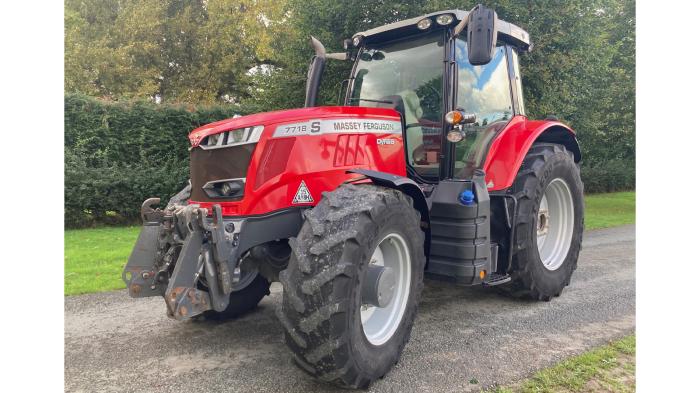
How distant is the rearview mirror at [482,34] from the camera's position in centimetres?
326

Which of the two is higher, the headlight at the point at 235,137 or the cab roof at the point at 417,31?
the cab roof at the point at 417,31

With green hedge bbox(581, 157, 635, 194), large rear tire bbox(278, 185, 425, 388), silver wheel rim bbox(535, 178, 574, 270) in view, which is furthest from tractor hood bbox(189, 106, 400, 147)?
green hedge bbox(581, 157, 635, 194)

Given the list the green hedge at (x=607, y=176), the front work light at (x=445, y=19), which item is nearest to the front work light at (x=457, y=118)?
the front work light at (x=445, y=19)

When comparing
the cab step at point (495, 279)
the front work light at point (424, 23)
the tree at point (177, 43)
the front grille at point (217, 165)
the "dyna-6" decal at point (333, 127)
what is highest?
the tree at point (177, 43)

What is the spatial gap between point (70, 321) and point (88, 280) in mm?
1493

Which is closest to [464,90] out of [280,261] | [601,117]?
[280,261]

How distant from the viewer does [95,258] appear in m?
6.62

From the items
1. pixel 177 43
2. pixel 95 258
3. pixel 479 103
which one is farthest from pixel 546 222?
pixel 177 43

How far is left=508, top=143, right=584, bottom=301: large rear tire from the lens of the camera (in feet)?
13.7

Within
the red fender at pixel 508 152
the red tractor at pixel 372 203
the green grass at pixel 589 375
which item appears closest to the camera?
the red tractor at pixel 372 203

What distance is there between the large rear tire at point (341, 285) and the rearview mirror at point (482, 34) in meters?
1.18

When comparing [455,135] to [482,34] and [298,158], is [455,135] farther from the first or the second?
[298,158]

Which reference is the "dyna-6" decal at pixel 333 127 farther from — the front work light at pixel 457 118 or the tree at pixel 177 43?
the tree at pixel 177 43

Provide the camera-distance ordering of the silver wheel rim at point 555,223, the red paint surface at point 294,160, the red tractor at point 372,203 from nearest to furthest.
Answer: the red tractor at point 372,203
the red paint surface at point 294,160
the silver wheel rim at point 555,223
